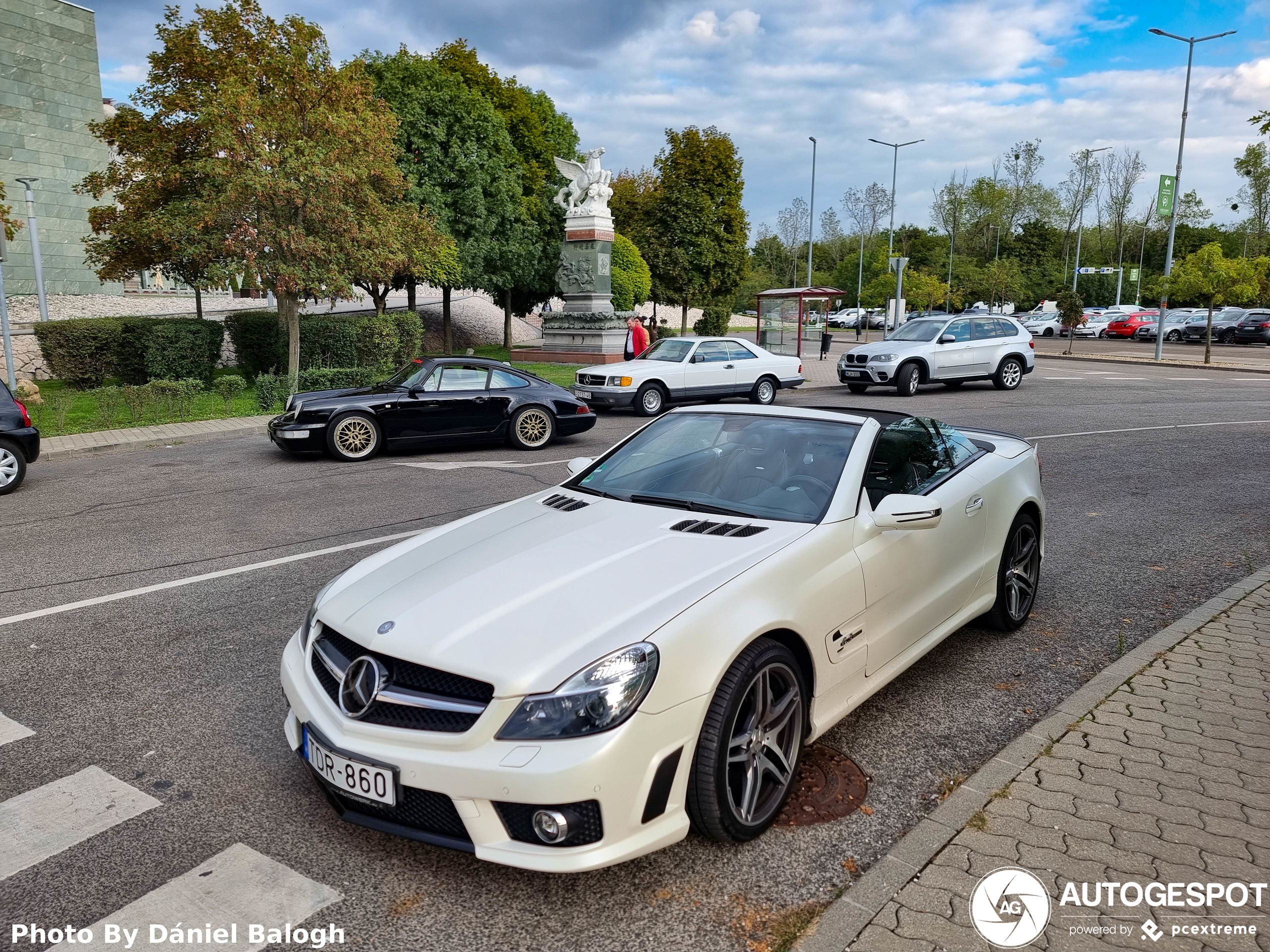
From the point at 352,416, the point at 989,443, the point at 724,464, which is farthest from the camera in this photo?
the point at 352,416

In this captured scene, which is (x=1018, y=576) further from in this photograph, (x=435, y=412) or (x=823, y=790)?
(x=435, y=412)

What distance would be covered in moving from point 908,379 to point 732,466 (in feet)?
54.5

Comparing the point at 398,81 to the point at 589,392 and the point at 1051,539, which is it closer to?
the point at 589,392

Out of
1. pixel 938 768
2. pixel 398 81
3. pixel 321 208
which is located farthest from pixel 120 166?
pixel 938 768

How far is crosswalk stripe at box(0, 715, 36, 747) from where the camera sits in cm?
385

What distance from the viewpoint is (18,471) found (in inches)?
379

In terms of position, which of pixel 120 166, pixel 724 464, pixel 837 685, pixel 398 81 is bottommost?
pixel 837 685

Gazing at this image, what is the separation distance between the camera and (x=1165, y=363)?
31.0 metres

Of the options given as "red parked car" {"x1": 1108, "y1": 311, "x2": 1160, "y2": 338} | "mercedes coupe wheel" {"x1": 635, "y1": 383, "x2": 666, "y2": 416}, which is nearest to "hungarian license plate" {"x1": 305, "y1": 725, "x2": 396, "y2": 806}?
"mercedes coupe wheel" {"x1": 635, "y1": 383, "x2": 666, "y2": 416}

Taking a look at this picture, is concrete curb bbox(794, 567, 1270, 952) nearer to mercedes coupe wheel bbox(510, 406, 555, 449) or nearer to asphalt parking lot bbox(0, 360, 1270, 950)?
asphalt parking lot bbox(0, 360, 1270, 950)

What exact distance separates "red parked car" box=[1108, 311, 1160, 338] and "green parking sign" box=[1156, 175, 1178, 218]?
1818cm

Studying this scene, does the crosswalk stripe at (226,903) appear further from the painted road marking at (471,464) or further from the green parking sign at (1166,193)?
the green parking sign at (1166,193)

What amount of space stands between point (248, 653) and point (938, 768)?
141 inches

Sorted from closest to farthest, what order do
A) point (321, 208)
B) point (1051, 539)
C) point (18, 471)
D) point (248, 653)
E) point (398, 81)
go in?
point (248, 653) → point (1051, 539) → point (18, 471) → point (321, 208) → point (398, 81)
